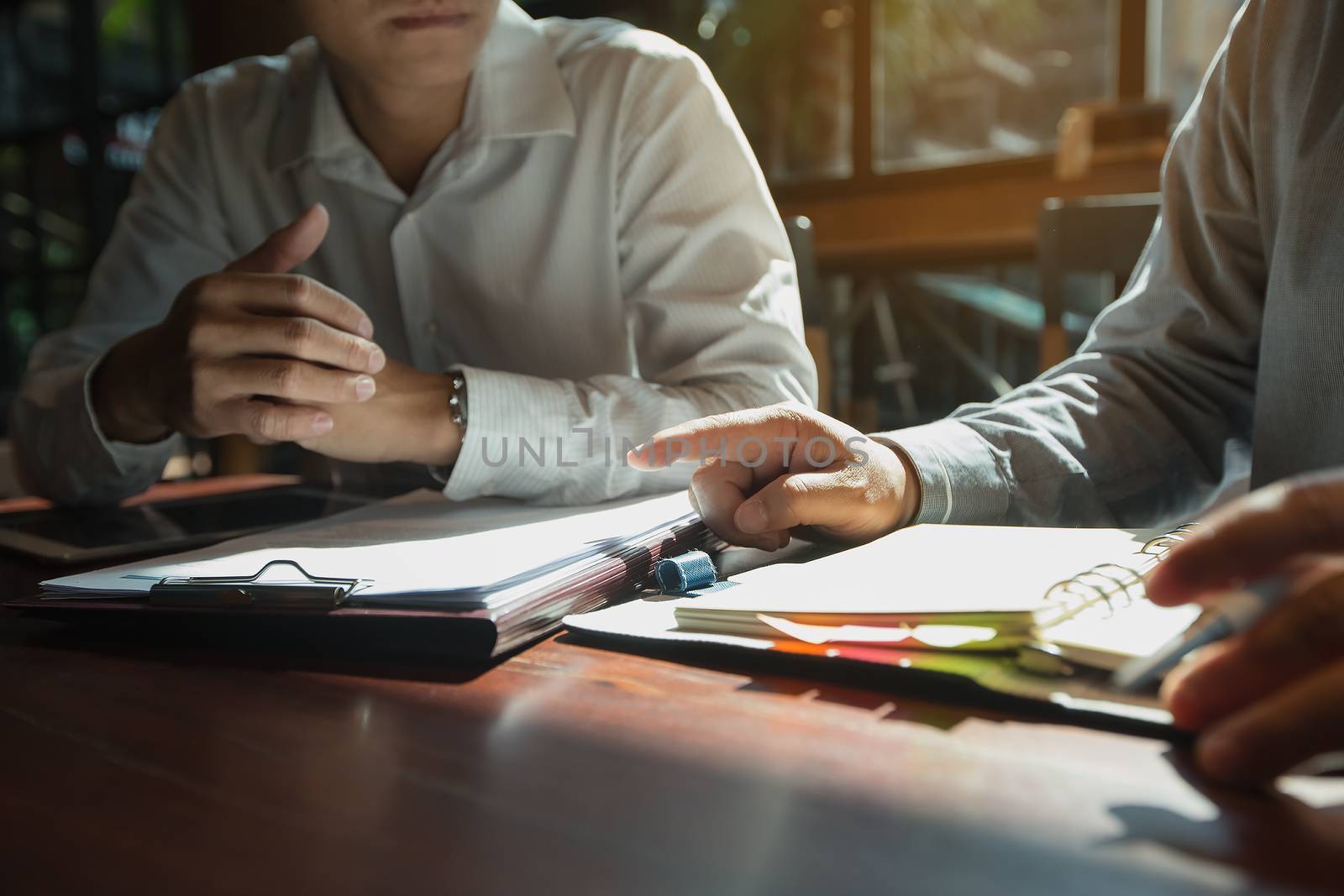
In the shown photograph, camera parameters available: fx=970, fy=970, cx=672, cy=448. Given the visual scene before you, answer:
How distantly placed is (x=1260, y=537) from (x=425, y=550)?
40 centimetres

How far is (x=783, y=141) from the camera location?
412 centimetres

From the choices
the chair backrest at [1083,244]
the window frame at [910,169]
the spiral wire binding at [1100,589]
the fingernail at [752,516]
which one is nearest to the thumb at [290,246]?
the fingernail at [752,516]

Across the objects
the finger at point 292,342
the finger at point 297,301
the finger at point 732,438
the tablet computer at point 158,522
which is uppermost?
the finger at point 297,301

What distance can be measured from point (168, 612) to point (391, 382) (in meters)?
0.32

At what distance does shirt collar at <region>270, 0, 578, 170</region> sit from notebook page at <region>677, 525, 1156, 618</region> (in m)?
0.70

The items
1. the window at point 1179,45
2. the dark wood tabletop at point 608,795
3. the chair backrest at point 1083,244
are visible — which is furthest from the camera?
the window at point 1179,45

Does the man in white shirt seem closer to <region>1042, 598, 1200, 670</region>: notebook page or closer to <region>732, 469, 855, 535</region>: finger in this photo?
<region>732, 469, 855, 535</region>: finger

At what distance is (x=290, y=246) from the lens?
0.78 metres

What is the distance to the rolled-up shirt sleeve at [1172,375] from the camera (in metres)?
0.72

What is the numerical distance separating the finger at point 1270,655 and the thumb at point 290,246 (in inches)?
27.2

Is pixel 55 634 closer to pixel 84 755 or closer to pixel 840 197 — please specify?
pixel 84 755

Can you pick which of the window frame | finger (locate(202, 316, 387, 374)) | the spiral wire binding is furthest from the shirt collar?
the window frame

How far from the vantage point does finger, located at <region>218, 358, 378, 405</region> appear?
70 cm

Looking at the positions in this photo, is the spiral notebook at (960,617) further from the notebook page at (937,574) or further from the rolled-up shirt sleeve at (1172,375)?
the rolled-up shirt sleeve at (1172,375)
